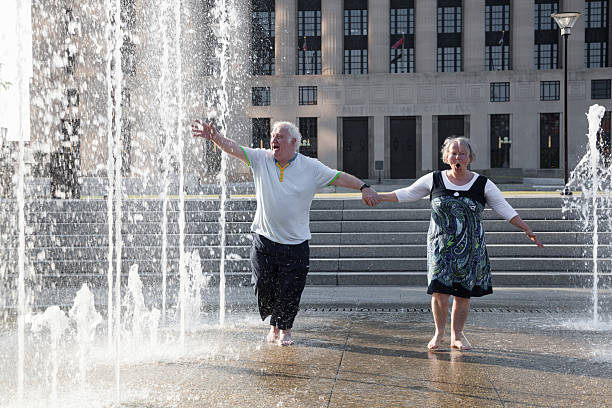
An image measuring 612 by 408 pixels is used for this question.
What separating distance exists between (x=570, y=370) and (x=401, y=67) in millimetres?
40050

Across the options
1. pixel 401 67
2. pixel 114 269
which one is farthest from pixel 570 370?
pixel 401 67

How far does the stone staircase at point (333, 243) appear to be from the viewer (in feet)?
33.7

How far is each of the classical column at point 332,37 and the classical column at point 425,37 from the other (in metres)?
4.85

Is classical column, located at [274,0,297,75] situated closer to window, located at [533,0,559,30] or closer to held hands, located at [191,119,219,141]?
window, located at [533,0,559,30]

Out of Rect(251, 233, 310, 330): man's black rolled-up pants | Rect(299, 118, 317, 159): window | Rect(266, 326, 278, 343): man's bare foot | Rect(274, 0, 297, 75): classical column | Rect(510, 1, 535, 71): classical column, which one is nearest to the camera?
Rect(251, 233, 310, 330): man's black rolled-up pants

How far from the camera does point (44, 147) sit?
2730 centimetres

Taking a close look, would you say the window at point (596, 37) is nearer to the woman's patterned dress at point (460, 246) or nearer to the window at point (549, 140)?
the window at point (549, 140)

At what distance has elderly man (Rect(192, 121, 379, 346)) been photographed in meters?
5.87

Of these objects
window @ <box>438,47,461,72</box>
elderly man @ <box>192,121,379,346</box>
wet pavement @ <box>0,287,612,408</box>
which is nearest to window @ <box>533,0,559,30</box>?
window @ <box>438,47,461,72</box>

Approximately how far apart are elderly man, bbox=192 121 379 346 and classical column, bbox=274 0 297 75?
127 feet

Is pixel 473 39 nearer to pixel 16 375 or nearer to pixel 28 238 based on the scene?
pixel 28 238

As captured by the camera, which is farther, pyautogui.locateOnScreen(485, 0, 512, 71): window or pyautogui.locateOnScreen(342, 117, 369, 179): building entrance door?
pyautogui.locateOnScreen(342, 117, 369, 179): building entrance door

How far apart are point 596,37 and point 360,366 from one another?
143 feet

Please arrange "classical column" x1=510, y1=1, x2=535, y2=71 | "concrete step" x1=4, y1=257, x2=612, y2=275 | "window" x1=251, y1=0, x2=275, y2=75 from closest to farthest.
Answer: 1. "concrete step" x1=4, y1=257, x2=612, y2=275
2. "classical column" x1=510, y1=1, x2=535, y2=71
3. "window" x1=251, y1=0, x2=275, y2=75
